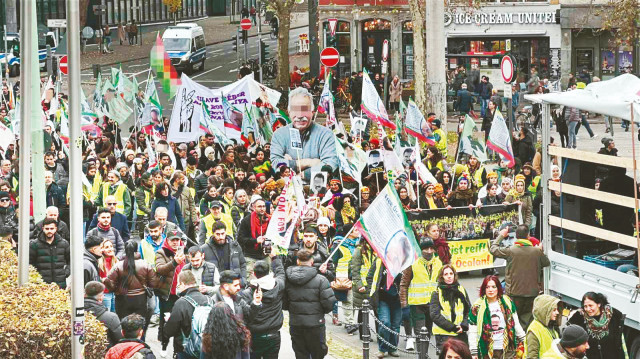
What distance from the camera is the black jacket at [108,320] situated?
11453 mm

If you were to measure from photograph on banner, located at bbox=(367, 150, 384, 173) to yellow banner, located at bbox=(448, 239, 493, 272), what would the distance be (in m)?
3.30

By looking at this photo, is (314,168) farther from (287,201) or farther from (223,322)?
(223,322)

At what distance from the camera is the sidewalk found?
60562 mm

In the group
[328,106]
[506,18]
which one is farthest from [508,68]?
[506,18]

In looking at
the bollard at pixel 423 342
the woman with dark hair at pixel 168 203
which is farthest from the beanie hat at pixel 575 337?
the woman with dark hair at pixel 168 203

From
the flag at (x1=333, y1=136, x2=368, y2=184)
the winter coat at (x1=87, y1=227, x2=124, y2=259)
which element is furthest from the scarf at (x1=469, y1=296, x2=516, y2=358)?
the flag at (x1=333, y1=136, x2=368, y2=184)

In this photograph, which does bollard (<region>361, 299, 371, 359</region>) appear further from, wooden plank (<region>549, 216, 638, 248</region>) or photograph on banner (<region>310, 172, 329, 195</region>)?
photograph on banner (<region>310, 172, 329, 195</region>)

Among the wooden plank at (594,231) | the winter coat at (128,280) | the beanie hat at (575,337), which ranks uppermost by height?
the wooden plank at (594,231)

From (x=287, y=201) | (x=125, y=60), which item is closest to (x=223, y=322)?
(x=287, y=201)

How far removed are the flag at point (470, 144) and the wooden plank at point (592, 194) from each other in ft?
27.3

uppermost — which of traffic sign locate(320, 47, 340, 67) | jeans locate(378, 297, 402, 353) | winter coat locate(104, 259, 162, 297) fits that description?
traffic sign locate(320, 47, 340, 67)

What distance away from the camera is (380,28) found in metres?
49.2

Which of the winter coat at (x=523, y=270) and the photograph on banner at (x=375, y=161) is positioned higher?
the photograph on banner at (x=375, y=161)

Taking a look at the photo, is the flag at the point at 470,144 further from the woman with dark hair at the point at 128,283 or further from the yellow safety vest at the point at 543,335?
the yellow safety vest at the point at 543,335
